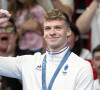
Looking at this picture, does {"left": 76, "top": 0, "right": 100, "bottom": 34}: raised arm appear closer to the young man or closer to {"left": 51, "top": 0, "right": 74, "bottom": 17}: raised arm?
{"left": 51, "top": 0, "right": 74, "bottom": 17}: raised arm

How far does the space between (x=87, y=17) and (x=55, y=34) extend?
277 cm

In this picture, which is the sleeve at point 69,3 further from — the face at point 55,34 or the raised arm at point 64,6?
the face at point 55,34

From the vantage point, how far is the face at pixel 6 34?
6.13m

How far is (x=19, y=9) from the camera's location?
257 inches

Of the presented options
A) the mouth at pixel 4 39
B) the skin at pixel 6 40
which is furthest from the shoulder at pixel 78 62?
the mouth at pixel 4 39

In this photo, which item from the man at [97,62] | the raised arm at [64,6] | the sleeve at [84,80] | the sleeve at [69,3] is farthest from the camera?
the sleeve at [69,3]

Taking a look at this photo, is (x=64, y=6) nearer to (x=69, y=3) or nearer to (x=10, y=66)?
(x=69, y=3)

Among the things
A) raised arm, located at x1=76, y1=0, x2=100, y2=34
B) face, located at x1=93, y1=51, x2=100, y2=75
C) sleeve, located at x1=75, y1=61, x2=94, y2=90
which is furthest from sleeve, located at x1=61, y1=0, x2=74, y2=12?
sleeve, located at x1=75, y1=61, x2=94, y2=90

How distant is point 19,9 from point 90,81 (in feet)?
10.5

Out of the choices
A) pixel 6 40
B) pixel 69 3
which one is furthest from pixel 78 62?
pixel 69 3

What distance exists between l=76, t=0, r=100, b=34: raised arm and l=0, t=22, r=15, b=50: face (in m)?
1.31

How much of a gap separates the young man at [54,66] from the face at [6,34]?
225 cm

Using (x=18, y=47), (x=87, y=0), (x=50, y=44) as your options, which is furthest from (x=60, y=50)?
(x=87, y=0)

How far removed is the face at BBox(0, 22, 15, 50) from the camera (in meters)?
6.13
